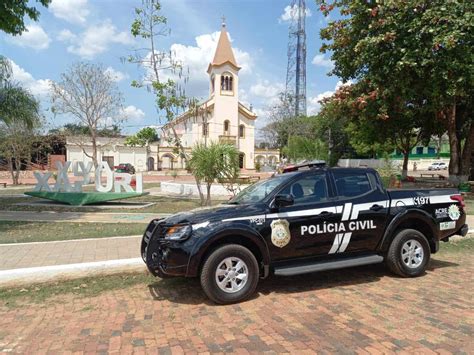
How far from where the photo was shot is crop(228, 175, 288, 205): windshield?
543 cm

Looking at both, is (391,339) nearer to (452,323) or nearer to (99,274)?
(452,323)

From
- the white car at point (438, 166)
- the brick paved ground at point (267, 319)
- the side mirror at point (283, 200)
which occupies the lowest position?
the brick paved ground at point (267, 319)

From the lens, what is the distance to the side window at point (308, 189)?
211 inches

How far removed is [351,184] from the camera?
5.73m

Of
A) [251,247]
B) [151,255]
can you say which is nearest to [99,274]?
[151,255]

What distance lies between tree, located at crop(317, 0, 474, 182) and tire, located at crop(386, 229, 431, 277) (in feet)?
35.4

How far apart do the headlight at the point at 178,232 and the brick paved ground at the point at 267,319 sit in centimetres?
86

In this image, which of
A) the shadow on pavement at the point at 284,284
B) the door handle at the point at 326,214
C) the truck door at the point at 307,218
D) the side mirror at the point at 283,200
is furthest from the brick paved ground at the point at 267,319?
the side mirror at the point at 283,200

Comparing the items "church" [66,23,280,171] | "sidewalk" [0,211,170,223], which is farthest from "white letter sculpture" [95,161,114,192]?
"church" [66,23,280,171]

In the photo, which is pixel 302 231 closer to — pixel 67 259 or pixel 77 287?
pixel 77 287

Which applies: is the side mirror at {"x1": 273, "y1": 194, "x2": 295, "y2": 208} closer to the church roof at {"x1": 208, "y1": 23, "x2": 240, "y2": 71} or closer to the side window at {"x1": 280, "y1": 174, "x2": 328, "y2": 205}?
the side window at {"x1": 280, "y1": 174, "x2": 328, "y2": 205}

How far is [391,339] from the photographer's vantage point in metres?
3.78

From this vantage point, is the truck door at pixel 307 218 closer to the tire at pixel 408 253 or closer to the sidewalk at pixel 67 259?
the tire at pixel 408 253

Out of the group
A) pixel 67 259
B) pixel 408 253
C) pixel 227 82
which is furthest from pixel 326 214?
pixel 227 82
